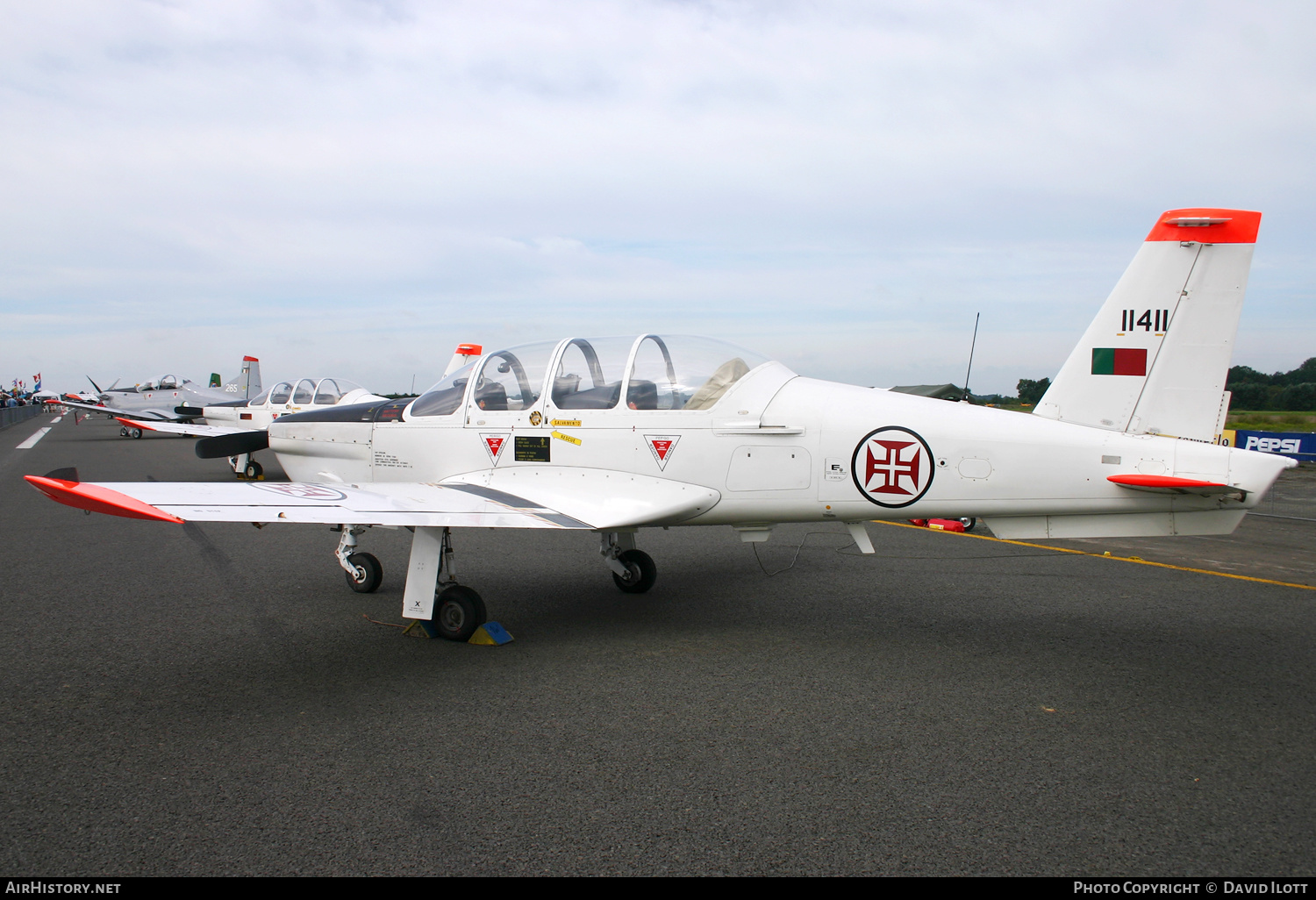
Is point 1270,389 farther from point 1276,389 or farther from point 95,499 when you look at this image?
point 95,499

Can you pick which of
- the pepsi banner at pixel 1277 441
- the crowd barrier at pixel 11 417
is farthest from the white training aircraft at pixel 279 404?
the crowd barrier at pixel 11 417

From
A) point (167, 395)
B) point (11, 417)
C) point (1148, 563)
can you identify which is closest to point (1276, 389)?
point (1148, 563)

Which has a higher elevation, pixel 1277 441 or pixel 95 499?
pixel 1277 441

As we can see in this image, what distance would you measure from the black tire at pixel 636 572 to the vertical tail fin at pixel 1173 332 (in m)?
3.67

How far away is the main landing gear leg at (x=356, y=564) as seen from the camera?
6.61 metres

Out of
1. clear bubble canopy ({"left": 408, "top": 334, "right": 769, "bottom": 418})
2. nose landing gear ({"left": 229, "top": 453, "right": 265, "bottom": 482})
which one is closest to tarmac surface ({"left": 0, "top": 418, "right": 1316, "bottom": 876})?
clear bubble canopy ({"left": 408, "top": 334, "right": 769, "bottom": 418})

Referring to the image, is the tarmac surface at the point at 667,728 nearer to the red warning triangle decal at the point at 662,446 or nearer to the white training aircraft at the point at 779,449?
the white training aircraft at the point at 779,449

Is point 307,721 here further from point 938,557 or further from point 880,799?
point 938,557

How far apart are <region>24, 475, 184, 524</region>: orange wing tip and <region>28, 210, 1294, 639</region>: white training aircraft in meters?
0.01

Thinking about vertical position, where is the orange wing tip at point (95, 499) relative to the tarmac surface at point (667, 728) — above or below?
above

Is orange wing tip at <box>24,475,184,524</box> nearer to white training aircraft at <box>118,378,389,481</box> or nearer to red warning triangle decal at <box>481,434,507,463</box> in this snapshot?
red warning triangle decal at <box>481,434,507,463</box>

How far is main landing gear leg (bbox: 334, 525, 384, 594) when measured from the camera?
21.7ft

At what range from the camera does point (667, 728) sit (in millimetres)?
3957

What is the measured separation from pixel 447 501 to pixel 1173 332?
493 centimetres
